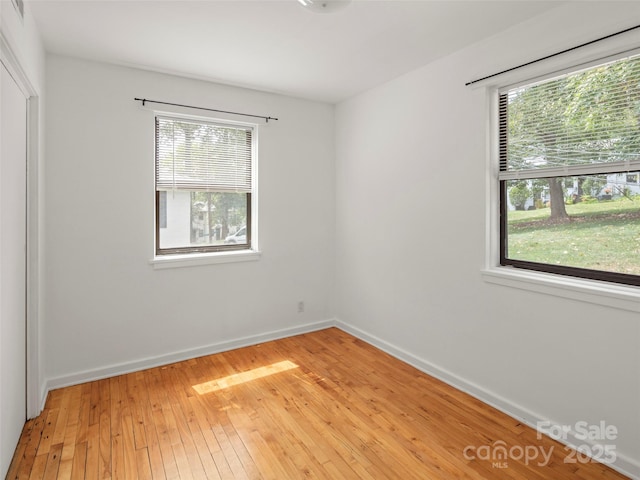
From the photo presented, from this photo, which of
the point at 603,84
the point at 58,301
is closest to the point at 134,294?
the point at 58,301

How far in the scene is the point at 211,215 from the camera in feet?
11.7

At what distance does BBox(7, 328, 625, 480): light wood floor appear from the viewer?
6.41 feet

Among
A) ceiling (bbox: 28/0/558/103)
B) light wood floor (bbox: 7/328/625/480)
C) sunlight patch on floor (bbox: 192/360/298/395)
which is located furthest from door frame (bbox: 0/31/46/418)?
sunlight patch on floor (bbox: 192/360/298/395)

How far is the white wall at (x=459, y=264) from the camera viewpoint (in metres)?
2.03

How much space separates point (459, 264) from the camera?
9.21 feet

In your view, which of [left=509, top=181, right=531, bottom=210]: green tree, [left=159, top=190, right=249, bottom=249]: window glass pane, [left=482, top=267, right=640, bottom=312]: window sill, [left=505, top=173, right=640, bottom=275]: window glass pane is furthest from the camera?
[left=159, top=190, right=249, bottom=249]: window glass pane

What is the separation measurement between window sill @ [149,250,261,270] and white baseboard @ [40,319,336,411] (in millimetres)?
789

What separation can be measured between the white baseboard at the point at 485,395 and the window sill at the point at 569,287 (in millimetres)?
793

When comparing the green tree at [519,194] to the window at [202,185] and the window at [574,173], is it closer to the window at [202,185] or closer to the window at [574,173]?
the window at [574,173]

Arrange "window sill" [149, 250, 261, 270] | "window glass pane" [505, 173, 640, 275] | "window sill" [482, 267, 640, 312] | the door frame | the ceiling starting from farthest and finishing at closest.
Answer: "window sill" [149, 250, 261, 270] → the door frame → the ceiling → "window glass pane" [505, 173, 640, 275] → "window sill" [482, 267, 640, 312]

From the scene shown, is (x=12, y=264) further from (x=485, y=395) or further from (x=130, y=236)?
(x=485, y=395)

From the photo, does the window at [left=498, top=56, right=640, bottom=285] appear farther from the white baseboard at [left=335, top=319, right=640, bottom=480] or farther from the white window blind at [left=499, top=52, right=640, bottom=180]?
the white baseboard at [left=335, top=319, right=640, bottom=480]

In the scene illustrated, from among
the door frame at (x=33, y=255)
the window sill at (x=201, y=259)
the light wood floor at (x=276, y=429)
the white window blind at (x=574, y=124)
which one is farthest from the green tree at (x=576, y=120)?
the door frame at (x=33, y=255)

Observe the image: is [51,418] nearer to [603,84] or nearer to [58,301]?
[58,301]
